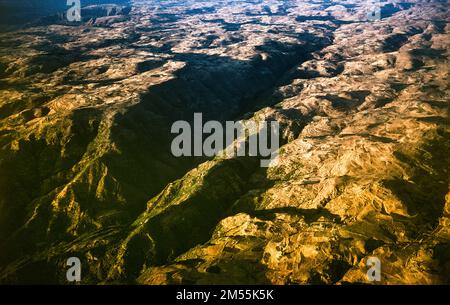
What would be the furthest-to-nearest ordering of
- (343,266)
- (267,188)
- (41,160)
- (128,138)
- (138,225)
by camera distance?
(128,138), (41,160), (267,188), (138,225), (343,266)

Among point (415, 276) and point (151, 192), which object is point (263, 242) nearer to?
point (415, 276)

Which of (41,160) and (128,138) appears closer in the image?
(41,160)

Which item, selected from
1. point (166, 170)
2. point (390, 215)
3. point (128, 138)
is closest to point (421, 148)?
point (390, 215)

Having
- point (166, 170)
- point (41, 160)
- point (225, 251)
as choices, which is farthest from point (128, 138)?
point (225, 251)

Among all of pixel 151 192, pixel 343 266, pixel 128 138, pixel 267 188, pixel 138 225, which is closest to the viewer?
pixel 343 266
